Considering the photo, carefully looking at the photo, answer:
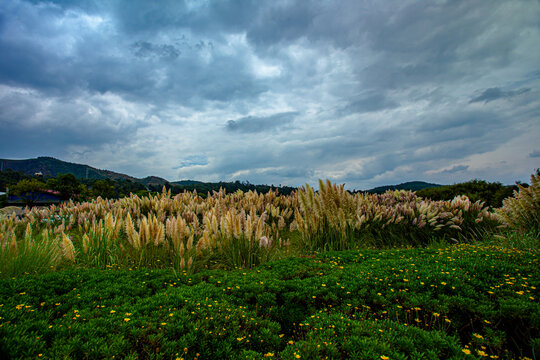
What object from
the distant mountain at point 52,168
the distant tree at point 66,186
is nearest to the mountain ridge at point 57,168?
the distant mountain at point 52,168

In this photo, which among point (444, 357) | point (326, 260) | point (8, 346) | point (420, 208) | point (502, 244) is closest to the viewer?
point (8, 346)

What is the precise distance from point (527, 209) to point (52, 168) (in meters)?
228

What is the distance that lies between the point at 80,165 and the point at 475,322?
207 m

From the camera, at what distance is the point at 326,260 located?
16.2 feet

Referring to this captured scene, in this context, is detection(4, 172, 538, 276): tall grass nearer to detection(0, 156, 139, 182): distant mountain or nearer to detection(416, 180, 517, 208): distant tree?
detection(416, 180, 517, 208): distant tree

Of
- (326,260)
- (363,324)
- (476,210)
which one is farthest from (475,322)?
(476,210)

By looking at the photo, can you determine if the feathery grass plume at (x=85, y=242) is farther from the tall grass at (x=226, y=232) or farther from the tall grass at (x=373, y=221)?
the tall grass at (x=373, y=221)

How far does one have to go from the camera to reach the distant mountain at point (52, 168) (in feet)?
537

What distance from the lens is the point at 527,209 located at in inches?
287

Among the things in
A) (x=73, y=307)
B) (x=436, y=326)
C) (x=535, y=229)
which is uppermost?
(x=535, y=229)

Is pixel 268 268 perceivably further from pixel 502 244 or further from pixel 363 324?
pixel 502 244

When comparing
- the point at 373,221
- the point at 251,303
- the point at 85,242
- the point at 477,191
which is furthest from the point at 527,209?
the point at 85,242

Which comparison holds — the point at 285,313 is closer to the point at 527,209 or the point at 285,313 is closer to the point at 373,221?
the point at 373,221

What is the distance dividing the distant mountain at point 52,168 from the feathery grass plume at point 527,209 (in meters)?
180
